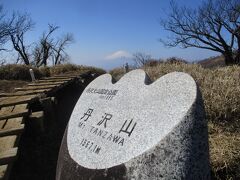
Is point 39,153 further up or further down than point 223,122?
further down

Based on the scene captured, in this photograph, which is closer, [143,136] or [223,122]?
[143,136]

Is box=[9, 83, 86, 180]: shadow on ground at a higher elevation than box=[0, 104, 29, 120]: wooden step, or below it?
below

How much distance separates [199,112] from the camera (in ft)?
8.90

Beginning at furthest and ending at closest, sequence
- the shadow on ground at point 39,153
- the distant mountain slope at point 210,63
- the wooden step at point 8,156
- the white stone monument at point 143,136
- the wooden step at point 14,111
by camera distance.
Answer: the distant mountain slope at point 210,63
the wooden step at point 14,111
the shadow on ground at point 39,153
the wooden step at point 8,156
the white stone monument at point 143,136

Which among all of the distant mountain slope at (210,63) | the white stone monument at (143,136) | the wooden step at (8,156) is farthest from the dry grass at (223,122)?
the distant mountain slope at (210,63)

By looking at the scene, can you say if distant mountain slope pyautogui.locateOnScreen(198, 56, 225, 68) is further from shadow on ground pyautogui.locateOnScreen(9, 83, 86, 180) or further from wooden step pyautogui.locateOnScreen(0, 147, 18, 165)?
wooden step pyautogui.locateOnScreen(0, 147, 18, 165)

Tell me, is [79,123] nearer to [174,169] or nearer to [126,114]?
[126,114]

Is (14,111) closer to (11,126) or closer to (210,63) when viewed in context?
(11,126)

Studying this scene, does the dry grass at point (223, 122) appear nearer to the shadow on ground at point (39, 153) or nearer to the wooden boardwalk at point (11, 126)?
the wooden boardwalk at point (11, 126)

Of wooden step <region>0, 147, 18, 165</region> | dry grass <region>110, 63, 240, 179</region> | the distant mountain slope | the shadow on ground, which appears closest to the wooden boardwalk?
wooden step <region>0, 147, 18, 165</region>

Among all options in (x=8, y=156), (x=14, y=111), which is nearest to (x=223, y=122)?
(x=8, y=156)

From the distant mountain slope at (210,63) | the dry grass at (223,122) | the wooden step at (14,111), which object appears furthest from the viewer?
the distant mountain slope at (210,63)

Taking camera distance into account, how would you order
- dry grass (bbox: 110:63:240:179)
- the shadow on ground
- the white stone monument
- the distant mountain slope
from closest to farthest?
the white stone monument, dry grass (bbox: 110:63:240:179), the shadow on ground, the distant mountain slope

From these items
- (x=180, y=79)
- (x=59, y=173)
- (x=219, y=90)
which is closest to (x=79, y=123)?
(x=59, y=173)
